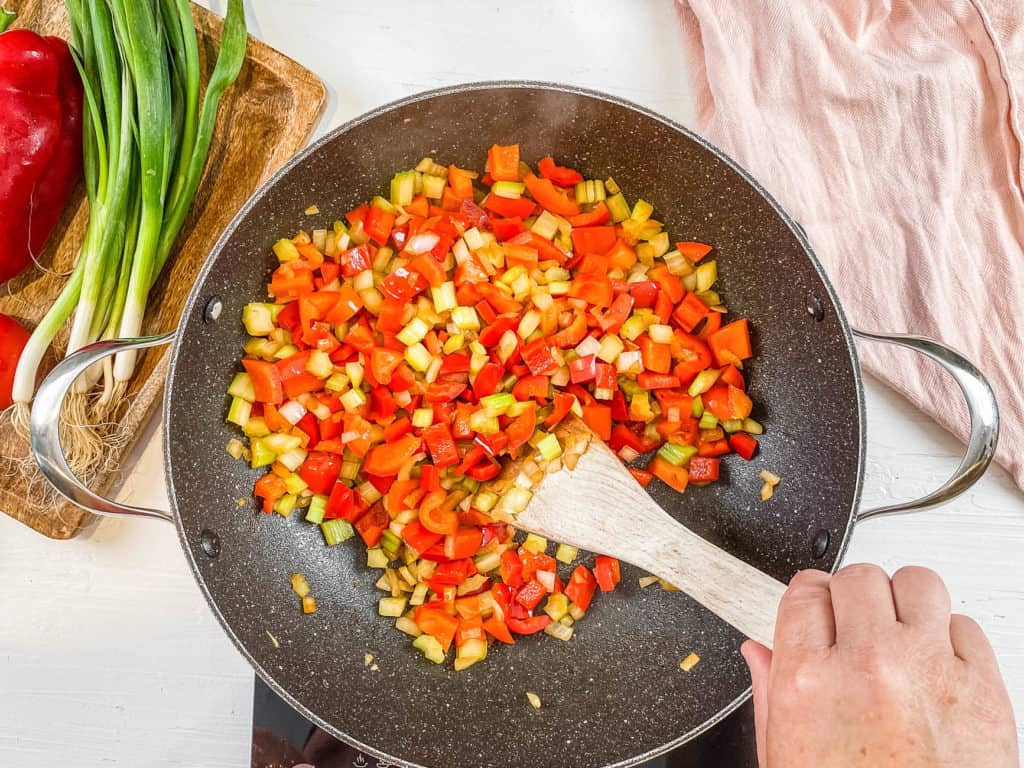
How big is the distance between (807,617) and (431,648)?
80cm

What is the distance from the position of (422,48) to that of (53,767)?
5.31 feet

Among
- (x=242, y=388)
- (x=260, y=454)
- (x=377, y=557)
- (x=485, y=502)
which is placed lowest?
(x=377, y=557)

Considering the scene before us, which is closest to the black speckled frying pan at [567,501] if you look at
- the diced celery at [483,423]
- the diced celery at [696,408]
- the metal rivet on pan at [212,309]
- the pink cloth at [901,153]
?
the metal rivet on pan at [212,309]

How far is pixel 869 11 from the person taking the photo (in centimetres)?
159

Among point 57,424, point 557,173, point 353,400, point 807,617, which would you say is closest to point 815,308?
point 557,173

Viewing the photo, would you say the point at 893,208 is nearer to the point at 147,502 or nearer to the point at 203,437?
the point at 203,437

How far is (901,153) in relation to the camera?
1.55 m

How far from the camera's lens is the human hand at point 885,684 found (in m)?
0.82

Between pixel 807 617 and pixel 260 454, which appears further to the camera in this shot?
pixel 260 454

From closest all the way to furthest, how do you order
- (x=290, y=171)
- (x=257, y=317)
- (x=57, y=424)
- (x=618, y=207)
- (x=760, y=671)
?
(x=760, y=671), (x=57, y=424), (x=290, y=171), (x=257, y=317), (x=618, y=207)

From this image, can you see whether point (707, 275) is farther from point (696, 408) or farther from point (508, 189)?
point (508, 189)

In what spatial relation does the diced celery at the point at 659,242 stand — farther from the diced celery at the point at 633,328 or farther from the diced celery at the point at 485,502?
the diced celery at the point at 485,502

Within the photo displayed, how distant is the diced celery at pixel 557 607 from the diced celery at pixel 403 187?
811 millimetres

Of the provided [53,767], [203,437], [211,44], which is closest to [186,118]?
[211,44]
